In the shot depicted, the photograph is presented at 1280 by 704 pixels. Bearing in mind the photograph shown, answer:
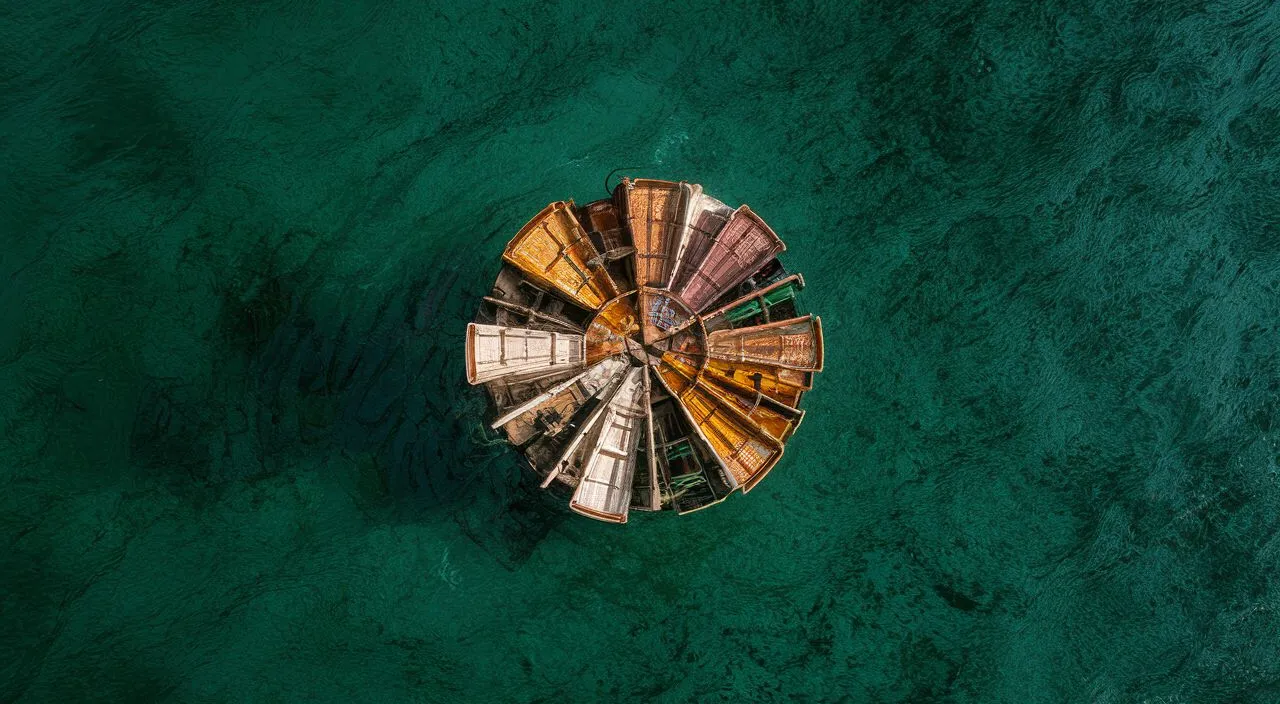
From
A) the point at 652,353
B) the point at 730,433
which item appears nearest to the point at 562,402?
the point at 652,353

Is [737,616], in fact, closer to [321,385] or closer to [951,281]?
[951,281]

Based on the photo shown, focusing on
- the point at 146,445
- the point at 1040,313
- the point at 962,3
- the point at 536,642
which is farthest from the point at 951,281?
the point at 146,445

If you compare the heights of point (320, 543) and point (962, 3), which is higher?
point (962, 3)

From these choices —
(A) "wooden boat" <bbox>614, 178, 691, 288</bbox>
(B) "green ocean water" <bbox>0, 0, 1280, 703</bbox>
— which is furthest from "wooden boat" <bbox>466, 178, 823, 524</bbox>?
(B) "green ocean water" <bbox>0, 0, 1280, 703</bbox>

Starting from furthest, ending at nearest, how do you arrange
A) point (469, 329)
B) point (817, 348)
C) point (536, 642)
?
point (536, 642) → point (817, 348) → point (469, 329)

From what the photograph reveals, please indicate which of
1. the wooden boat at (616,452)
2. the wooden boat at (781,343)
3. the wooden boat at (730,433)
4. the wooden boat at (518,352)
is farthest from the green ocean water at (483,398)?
the wooden boat at (518,352)

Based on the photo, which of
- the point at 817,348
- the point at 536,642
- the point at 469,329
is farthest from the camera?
the point at 536,642

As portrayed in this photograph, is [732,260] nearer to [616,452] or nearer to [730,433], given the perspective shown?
[730,433]

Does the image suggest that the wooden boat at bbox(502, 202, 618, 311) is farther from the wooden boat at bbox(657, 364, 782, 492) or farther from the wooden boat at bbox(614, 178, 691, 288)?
the wooden boat at bbox(657, 364, 782, 492)
